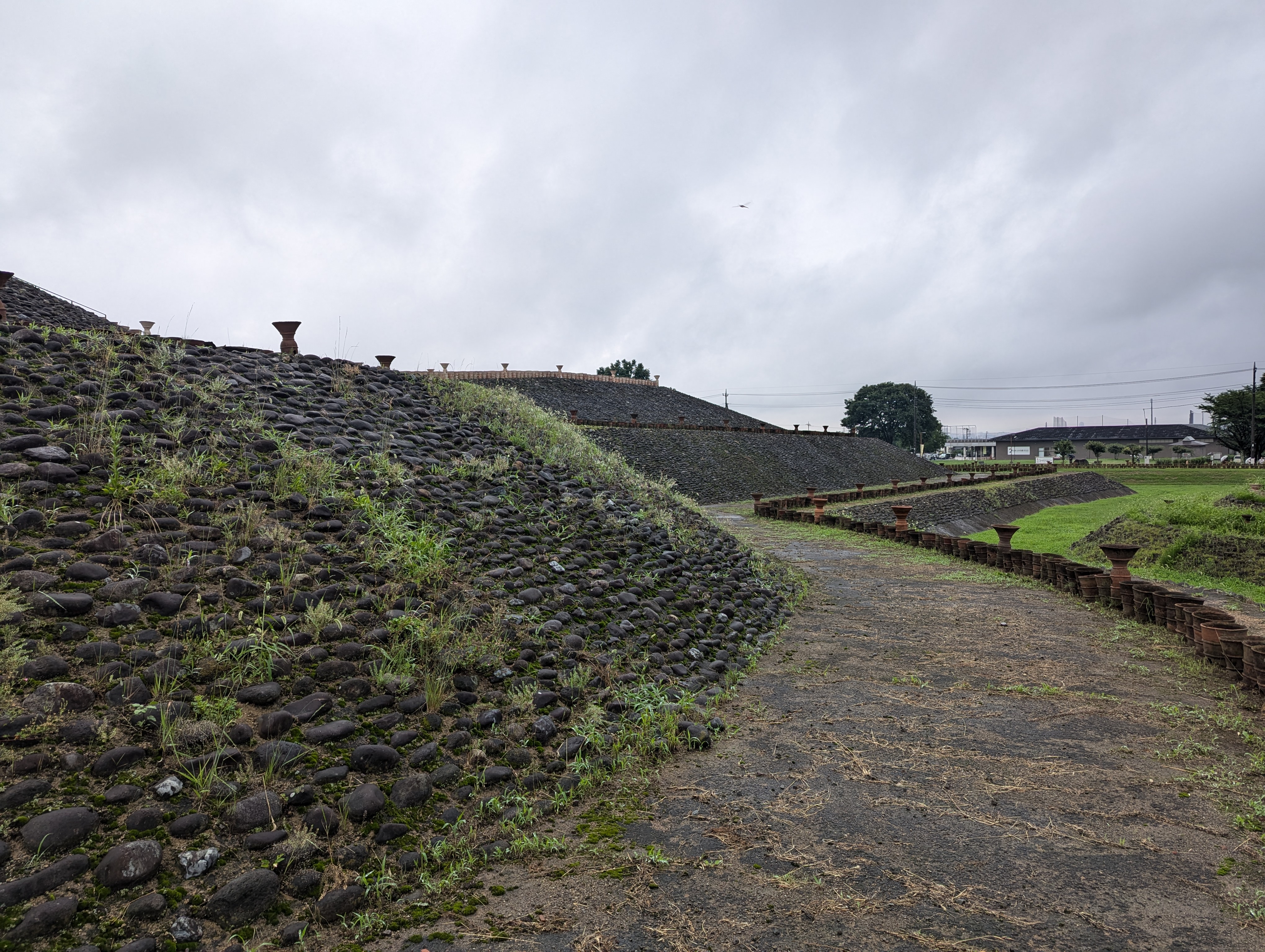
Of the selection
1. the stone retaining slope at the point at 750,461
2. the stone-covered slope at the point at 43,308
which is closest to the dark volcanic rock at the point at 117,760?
the stone-covered slope at the point at 43,308

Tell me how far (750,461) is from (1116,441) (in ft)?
193

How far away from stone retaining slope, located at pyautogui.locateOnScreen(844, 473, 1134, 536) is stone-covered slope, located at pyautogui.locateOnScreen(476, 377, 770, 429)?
1328cm

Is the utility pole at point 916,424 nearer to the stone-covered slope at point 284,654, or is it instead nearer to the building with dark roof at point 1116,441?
the building with dark roof at point 1116,441

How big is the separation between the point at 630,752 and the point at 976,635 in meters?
5.17

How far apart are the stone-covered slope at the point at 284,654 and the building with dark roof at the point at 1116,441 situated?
6819 centimetres

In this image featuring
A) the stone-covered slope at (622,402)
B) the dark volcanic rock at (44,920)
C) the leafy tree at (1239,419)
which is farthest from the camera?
the leafy tree at (1239,419)

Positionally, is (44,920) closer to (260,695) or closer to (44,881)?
(44,881)

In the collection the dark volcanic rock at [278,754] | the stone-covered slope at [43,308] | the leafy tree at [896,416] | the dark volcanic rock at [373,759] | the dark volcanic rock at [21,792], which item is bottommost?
the dark volcanic rock at [373,759]

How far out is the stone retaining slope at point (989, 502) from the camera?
2270 cm

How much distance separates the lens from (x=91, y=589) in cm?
412

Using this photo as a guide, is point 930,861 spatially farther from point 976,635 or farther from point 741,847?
point 976,635

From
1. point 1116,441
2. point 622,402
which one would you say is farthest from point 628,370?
point 1116,441

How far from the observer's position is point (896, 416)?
70.9m

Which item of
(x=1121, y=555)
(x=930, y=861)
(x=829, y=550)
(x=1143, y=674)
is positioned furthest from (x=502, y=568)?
(x=829, y=550)
